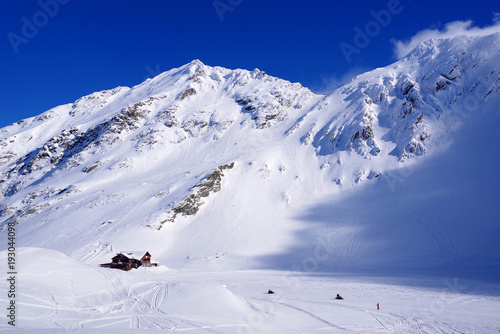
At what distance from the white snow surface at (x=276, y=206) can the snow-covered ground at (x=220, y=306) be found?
21cm

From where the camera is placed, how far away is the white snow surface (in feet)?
79.0

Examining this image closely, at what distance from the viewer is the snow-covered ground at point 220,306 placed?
19.5m

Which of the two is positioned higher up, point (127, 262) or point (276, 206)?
point (276, 206)

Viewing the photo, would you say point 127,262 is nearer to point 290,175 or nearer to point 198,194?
point 198,194

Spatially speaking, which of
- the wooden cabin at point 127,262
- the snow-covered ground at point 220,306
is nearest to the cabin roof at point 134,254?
the wooden cabin at point 127,262

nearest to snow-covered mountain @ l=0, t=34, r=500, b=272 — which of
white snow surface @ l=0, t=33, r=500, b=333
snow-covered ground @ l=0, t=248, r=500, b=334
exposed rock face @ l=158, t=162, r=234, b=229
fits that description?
exposed rock face @ l=158, t=162, r=234, b=229

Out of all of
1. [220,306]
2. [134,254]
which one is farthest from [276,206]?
[220,306]

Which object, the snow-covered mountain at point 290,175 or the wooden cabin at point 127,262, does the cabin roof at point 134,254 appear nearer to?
the wooden cabin at point 127,262

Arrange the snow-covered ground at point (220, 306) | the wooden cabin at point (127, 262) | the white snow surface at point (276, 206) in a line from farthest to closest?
1. the wooden cabin at point (127, 262)
2. the white snow surface at point (276, 206)
3. the snow-covered ground at point (220, 306)

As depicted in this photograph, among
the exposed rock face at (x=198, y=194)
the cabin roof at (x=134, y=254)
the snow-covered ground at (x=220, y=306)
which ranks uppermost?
the exposed rock face at (x=198, y=194)

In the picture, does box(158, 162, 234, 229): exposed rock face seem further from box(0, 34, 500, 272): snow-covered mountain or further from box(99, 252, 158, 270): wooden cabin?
box(99, 252, 158, 270): wooden cabin

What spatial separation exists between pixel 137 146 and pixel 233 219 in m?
54.4

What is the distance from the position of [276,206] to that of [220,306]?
178ft

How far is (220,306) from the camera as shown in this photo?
23.1 meters
